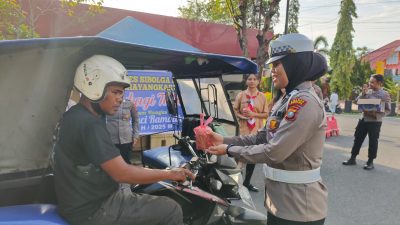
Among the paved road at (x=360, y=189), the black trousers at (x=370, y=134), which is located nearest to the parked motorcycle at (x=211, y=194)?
the paved road at (x=360, y=189)

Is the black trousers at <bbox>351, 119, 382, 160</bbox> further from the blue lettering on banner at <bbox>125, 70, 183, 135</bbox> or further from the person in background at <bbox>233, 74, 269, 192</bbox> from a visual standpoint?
the blue lettering on banner at <bbox>125, 70, 183, 135</bbox>

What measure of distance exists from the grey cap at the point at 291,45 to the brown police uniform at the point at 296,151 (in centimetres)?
20

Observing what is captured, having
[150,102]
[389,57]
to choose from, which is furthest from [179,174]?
[389,57]

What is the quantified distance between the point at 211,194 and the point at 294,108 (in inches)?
39.8

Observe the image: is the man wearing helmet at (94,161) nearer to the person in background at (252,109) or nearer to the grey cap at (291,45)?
the grey cap at (291,45)

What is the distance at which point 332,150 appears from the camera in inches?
356

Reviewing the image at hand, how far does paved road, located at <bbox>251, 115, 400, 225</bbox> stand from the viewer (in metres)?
4.65

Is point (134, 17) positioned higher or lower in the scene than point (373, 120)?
higher

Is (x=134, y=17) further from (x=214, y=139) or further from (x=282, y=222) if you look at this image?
(x=282, y=222)

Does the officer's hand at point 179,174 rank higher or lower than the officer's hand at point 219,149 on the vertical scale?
lower

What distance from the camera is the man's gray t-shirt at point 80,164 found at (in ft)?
6.19

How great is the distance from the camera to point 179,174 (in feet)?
7.29

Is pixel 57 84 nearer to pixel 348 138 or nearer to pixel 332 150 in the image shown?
pixel 332 150

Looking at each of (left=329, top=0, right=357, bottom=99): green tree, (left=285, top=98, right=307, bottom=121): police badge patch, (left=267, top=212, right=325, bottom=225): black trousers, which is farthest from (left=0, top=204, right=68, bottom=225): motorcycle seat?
(left=329, top=0, right=357, bottom=99): green tree
